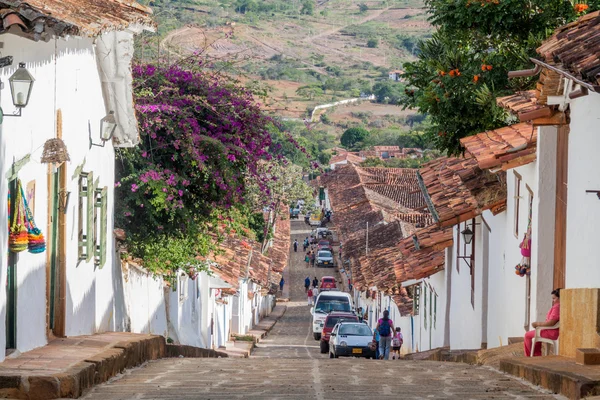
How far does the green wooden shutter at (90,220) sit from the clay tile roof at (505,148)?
5084mm

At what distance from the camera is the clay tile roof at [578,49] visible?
855 centimetres

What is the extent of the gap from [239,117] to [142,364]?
19.9ft

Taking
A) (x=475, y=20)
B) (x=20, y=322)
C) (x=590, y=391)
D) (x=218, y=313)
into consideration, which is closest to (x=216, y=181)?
(x=475, y=20)

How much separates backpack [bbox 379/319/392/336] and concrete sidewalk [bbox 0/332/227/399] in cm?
1200

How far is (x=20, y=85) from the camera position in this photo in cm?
952

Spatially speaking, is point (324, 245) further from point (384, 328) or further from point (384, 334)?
point (384, 328)

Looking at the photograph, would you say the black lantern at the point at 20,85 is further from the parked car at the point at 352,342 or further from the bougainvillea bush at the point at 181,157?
the parked car at the point at 352,342

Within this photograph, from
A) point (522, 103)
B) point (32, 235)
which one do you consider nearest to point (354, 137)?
point (522, 103)

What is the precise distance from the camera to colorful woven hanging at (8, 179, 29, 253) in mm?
9984

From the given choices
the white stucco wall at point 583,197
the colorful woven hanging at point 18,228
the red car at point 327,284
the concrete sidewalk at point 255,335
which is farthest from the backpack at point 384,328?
the red car at point 327,284

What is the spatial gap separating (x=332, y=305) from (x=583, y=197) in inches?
1332

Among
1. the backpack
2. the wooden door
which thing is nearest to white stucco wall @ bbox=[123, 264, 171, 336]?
the backpack

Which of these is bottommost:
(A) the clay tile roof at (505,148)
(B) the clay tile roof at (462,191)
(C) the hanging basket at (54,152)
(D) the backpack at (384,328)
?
(D) the backpack at (384,328)

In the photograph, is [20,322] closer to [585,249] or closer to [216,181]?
[585,249]
